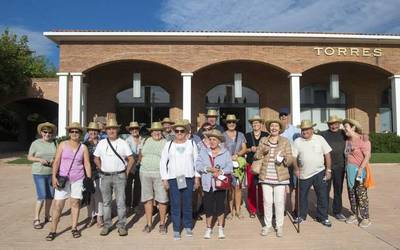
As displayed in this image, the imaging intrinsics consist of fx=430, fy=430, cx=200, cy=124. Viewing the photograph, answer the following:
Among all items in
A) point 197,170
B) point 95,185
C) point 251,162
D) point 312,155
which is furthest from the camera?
point 251,162

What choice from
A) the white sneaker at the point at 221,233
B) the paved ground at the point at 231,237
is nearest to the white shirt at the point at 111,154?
the paved ground at the point at 231,237

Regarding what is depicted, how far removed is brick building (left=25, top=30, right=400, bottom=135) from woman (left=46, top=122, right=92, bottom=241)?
565 inches

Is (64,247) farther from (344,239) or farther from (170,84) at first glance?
(170,84)

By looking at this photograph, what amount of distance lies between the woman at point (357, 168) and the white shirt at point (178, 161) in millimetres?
2731

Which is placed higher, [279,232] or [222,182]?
[222,182]

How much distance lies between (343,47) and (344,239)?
16.9m

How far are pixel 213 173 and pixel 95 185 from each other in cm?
227

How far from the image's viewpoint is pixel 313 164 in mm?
7250

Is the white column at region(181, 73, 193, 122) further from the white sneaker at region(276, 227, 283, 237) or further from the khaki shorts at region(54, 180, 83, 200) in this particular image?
the white sneaker at region(276, 227, 283, 237)

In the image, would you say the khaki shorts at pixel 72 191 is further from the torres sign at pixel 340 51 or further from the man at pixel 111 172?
the torres sign at pixel 340 51

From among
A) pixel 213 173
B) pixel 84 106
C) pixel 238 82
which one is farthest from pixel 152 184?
pixel 84 106

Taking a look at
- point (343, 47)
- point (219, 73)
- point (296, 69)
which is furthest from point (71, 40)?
point (343, 47)

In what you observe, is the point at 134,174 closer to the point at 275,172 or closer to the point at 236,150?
the point at 236,150

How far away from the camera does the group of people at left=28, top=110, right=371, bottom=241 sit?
6527 mm
